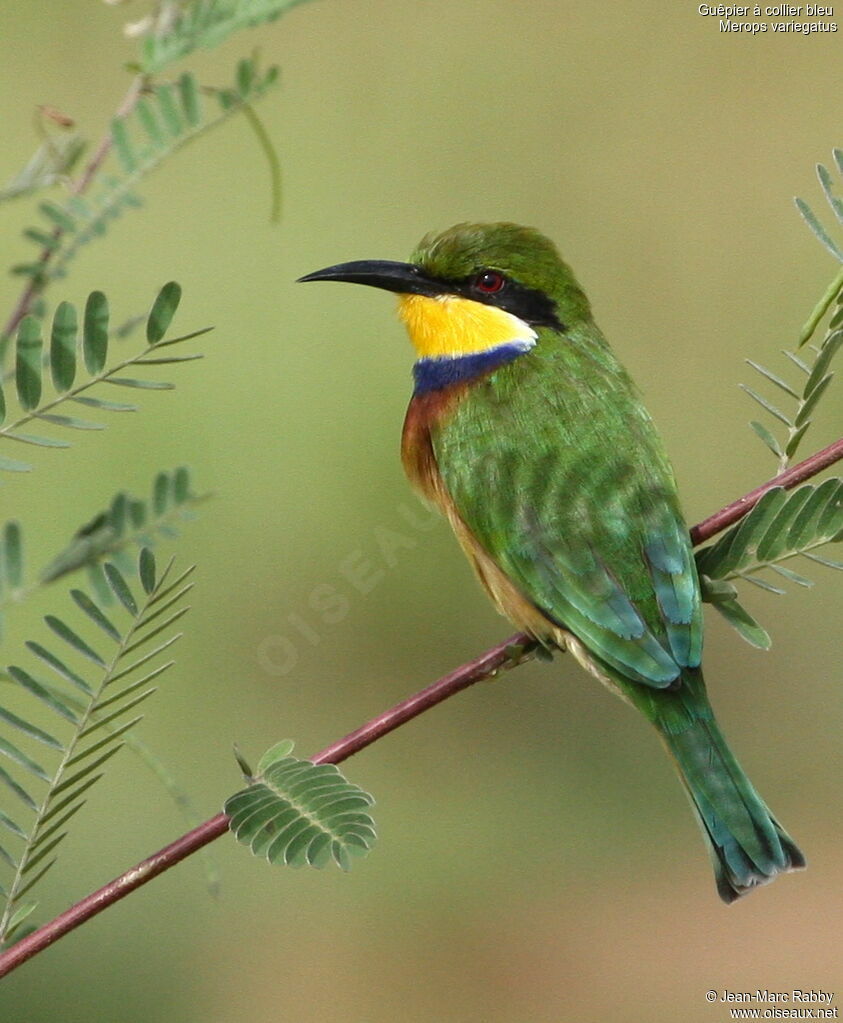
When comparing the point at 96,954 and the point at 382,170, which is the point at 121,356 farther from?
the point at 96,954

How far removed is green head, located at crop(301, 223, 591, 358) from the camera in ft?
5.30

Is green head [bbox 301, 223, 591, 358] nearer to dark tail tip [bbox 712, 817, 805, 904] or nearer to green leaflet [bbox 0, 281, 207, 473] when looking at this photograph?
dark tail tip [bbox 712, 817, 805, 904]

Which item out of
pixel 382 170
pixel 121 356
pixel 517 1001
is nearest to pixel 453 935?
pixel 517 1001

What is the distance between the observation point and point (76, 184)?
2.22 feet

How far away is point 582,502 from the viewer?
4.48 feet

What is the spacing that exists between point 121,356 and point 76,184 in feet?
7.13

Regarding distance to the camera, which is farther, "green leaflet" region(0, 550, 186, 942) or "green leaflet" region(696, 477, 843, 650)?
"green leaflet" region(696, 477, 843, 650)

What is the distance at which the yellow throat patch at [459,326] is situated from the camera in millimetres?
1620

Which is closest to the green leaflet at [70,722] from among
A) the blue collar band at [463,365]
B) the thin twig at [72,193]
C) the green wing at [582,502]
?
the thin twig at [72,193]

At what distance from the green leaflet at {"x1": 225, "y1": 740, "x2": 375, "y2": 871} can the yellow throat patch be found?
3.09 feet

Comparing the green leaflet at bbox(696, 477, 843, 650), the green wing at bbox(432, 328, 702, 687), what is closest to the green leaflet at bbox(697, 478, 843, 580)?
the green leaflet at bbox(696, 477, 843, 650)

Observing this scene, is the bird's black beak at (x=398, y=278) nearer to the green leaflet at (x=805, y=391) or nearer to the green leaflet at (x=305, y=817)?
the green leaflet at (x=805, y=391)

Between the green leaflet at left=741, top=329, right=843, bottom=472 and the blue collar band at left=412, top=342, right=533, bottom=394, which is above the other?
the blue collar band at left=412, top=342, right=533, bottom=394

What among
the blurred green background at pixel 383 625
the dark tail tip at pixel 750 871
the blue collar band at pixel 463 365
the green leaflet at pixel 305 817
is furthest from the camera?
the blurred green background at pixel 383 625
